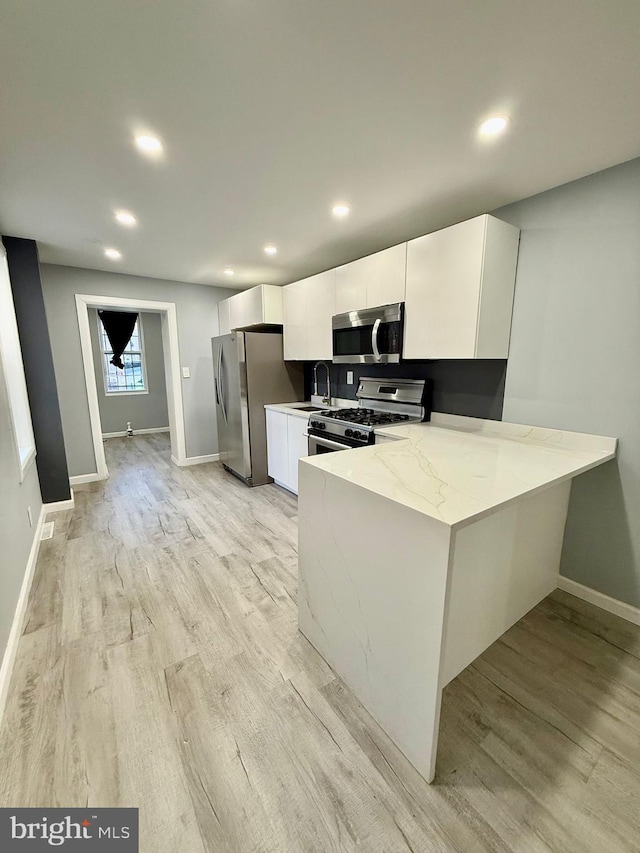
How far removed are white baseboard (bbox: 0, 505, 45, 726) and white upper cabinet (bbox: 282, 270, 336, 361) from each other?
8.93ft

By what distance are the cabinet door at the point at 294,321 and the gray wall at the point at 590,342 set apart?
190 cm

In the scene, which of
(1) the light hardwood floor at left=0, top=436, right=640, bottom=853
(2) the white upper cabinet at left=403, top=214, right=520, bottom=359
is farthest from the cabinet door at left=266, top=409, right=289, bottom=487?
(2) the white upper cabinet at left=403, top=214, right=520, bottom=359

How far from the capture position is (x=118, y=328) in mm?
6020

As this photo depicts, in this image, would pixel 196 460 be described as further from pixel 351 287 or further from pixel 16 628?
pixel 351 287

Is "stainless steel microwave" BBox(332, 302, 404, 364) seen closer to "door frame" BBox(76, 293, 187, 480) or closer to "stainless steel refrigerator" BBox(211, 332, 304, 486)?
"stainless steel refrigerator" BBox(211, 332, 304, 486)

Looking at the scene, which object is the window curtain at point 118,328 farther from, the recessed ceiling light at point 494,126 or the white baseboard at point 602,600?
the white baseboard at point 602,600

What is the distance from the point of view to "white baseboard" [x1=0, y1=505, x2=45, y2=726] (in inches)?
55.8

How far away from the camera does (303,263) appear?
3.52 meters

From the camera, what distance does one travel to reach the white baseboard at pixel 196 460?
461 cm

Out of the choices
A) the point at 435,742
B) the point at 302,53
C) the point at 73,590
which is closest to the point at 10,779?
the point at 73,590

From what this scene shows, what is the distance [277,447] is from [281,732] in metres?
2.60

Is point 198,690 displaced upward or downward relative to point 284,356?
downward

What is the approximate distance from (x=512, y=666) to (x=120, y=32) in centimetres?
285

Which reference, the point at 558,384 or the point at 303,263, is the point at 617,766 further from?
the point at 303,263
